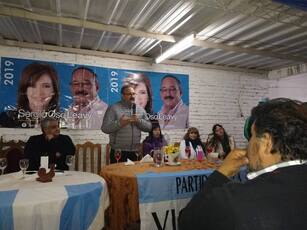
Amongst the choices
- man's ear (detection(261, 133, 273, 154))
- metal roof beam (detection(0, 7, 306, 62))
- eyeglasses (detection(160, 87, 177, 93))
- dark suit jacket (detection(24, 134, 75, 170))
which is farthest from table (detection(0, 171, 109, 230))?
eyeglasses (detection(160, 87, 177, 93))

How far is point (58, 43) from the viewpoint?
15.9 ft

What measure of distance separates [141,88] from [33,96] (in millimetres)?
2033

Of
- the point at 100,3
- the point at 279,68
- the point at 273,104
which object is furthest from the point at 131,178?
the point at 279,68

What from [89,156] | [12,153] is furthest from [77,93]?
[12,153]

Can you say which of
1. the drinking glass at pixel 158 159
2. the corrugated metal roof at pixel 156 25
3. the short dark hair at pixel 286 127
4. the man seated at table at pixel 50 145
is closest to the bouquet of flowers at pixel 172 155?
the drinking glass at pixel 158 159

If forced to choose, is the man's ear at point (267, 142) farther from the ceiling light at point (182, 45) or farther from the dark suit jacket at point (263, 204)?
the ceiling light at point (182, 45)

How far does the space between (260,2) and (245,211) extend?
10.4 ft

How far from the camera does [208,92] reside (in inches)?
245

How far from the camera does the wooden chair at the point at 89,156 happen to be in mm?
4879

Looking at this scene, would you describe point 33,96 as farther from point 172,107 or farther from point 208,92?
point 208,92

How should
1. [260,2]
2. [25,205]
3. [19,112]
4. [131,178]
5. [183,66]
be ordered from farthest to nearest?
[183,66]
[19,112]
[260,2]
[131,178]
[25,205]

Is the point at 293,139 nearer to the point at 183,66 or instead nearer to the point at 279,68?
the point at 183,66

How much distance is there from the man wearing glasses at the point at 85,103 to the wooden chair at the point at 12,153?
0.93m

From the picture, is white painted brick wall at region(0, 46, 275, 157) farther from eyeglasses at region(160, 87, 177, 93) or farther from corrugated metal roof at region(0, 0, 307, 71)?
eyeglasses at region(160, 87, 177, 93)
